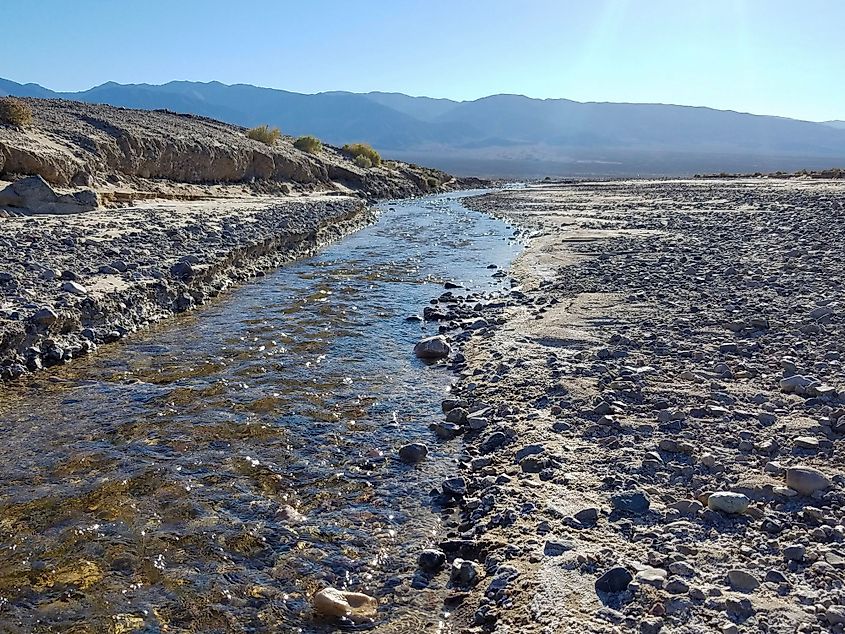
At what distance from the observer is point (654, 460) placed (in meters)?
4.97

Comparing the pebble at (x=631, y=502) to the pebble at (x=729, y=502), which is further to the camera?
the pebble at (x=631, y=502)

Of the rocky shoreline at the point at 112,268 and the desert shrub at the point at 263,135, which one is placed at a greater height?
the desert shrub at the point at 263,135

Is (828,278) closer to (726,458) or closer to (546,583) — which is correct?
(726,458)

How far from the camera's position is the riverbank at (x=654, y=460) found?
3469mm

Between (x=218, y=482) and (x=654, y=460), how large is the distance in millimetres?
3641

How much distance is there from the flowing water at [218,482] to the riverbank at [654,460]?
21.2 inches

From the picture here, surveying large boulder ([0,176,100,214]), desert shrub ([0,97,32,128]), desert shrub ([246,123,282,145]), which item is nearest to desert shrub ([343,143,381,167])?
desert shrub ([246,123,282,145])

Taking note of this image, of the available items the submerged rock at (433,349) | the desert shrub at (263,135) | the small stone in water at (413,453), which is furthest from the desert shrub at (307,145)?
the small stone in water at (413,453)

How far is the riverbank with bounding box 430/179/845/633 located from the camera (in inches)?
137

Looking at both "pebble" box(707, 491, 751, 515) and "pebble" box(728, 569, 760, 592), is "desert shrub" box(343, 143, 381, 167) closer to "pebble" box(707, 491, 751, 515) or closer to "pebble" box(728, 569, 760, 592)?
"pebble" box(707, 491, 751, 515)

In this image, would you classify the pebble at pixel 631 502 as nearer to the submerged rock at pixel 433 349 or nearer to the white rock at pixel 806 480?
the white rock at pixel 806 480

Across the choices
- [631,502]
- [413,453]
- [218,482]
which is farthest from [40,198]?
→ [631,502]

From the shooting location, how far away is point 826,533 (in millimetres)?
3771

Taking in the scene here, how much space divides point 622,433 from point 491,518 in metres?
1.70
